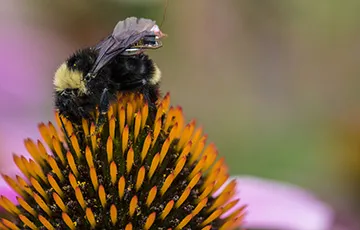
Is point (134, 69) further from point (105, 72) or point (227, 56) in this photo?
point (227, 56)

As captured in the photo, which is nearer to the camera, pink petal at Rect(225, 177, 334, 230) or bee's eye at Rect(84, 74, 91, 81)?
bee's eye at Rect(84, 74, 91, 81)

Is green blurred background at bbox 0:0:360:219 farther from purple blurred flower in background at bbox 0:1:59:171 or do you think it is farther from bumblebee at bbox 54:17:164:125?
bumblebee at bbox 54:17:164:125

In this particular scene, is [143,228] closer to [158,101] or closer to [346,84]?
[158,101]

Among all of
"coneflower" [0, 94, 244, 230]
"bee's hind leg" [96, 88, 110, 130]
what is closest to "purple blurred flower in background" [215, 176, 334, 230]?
"coneflower" [0, 94, 244, 230]

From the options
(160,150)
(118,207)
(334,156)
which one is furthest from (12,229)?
(334,156)

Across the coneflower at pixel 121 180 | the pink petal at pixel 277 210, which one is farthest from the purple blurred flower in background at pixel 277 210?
the coneflower at pixel 121 180
